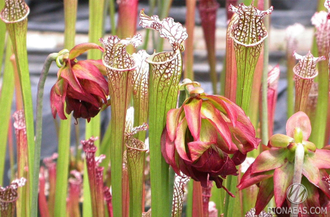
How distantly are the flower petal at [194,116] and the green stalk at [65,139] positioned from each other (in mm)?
263

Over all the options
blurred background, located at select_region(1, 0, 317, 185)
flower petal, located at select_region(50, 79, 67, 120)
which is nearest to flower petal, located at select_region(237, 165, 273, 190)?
flower petal, located at select_region(50, 79, 67, 120)

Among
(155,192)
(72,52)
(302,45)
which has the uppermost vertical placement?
(72,52)

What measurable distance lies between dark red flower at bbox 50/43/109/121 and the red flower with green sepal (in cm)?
18

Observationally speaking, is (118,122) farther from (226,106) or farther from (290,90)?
(290,90)

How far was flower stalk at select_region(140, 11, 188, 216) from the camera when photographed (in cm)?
34

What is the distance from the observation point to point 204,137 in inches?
13.2

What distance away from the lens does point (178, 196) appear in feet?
1.52

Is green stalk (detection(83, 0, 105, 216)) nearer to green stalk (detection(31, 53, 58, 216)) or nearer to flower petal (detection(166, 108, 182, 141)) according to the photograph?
green stalk (detection(31, 53, 58, 216))

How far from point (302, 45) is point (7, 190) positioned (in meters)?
1.95

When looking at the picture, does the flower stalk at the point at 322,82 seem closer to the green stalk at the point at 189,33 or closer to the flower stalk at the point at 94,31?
the green stalk at the point at 189,33

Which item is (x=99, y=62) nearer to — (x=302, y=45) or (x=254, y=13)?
(x=254, y=13)

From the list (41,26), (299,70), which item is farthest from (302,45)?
(299,70)

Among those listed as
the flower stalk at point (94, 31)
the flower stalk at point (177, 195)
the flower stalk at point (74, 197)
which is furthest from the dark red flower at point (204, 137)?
the flower stalk at point (74, 197)

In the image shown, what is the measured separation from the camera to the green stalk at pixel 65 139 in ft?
1.73
